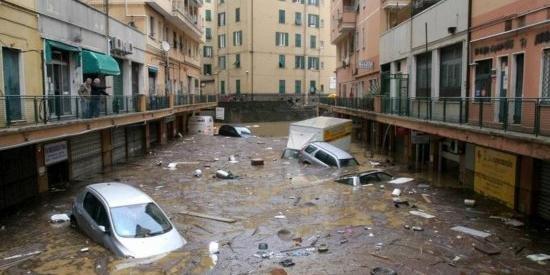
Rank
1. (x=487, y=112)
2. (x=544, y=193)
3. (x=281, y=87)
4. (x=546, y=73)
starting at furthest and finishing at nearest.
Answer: (x=281, y=87) → (x=544, y=193) → (x=546, y=73) → (x=487, y=112)

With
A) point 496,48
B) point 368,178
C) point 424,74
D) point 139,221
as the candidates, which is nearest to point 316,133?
point 424,74

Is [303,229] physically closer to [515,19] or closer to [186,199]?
[186,199]

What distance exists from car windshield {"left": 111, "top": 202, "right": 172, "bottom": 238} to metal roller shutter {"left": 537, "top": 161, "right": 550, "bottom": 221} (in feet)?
35.8

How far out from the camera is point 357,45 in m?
43.5

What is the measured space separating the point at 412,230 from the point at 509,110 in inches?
173

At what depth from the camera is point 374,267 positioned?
11953 mm

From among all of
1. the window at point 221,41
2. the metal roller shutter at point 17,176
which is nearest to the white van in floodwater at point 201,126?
the window at point 221,41

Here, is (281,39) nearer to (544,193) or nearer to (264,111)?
(264,111)

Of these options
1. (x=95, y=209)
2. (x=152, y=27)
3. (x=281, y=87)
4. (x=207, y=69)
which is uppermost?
(x=152, y=27)

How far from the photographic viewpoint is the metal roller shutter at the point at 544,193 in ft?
48.5

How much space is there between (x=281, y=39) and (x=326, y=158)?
47509mm

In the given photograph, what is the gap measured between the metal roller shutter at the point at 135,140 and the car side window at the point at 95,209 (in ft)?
56.0

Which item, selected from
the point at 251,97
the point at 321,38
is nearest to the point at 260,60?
the point at 251,97

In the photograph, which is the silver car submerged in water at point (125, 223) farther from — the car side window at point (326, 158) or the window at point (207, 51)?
the window at point (207, 51)
